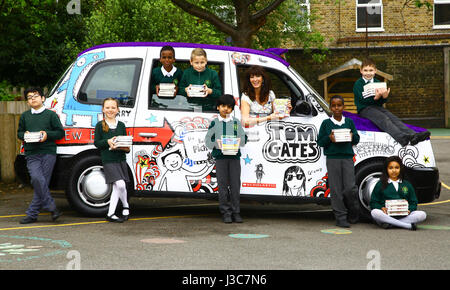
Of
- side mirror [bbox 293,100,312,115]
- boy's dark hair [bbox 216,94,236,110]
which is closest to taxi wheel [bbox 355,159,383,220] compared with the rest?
side mirror [bbox 293,100,312,115]

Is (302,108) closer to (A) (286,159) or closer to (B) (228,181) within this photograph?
(A) (286,159)

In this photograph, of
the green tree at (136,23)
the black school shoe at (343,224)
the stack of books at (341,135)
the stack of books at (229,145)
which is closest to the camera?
the stack of books at (341,135)

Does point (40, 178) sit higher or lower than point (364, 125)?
lower

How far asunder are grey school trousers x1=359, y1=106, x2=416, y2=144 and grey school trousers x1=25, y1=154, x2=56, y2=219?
4.12m

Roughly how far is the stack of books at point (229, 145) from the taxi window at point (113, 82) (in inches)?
53.3

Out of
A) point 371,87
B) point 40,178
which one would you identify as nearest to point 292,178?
point 371,87

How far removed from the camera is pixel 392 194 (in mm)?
8242

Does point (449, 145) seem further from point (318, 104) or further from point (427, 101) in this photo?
point (318, 104)

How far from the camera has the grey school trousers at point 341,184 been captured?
327 inches

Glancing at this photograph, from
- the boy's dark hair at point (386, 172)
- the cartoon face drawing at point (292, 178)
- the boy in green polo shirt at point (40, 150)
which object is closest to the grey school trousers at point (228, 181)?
the cartoon face drawing at point (292, 178)

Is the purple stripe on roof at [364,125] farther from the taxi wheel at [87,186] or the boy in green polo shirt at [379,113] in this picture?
the taxi wheel at [87,186]

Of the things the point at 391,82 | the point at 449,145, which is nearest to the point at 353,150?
A: the point at 449,145

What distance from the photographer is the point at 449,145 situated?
21.7 m

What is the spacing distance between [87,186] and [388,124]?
3915 millimetres
